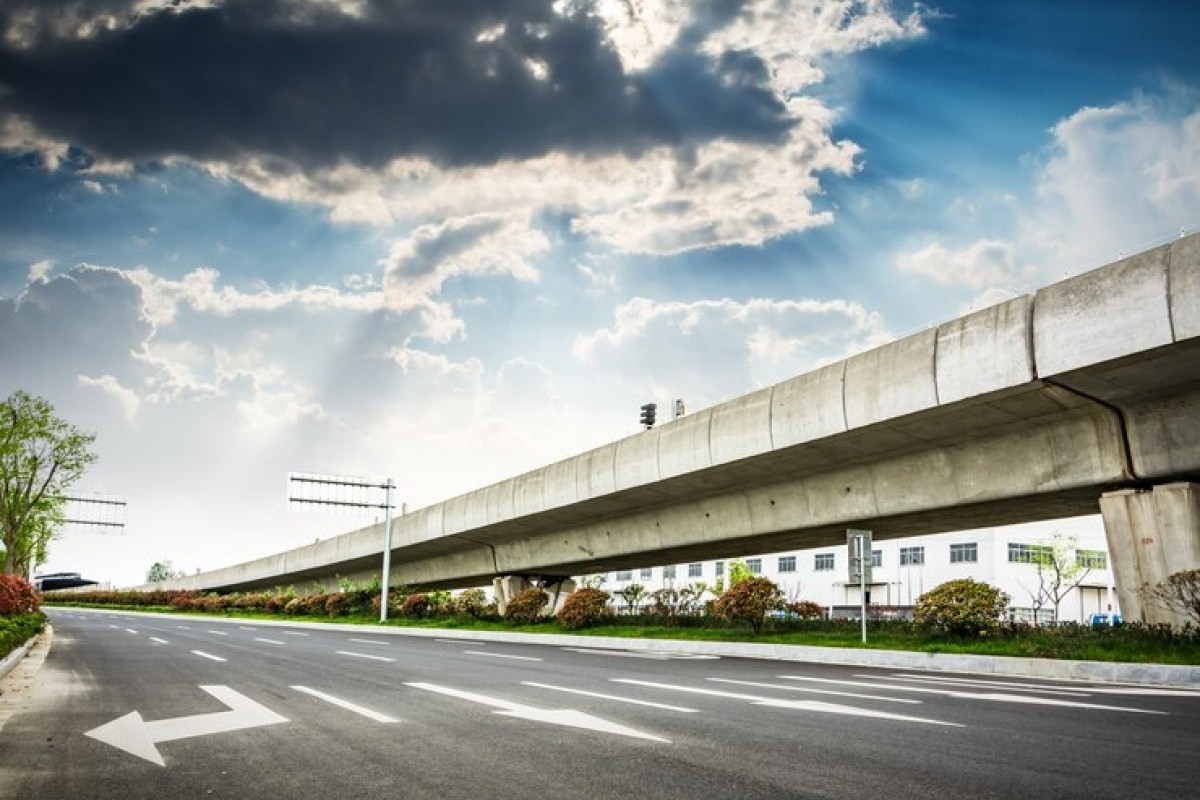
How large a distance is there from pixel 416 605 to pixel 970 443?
29.9 m

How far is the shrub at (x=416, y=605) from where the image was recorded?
137ft

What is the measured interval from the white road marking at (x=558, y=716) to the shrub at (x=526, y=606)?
2444 cm

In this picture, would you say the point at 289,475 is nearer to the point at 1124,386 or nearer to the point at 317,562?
the point at 317,562

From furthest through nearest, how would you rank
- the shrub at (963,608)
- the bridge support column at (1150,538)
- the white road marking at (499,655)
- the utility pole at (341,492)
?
1. the utility pole at (341,492)
2. the shrub at (963,608)
3. the white road marking at (499,655)
4. the bridge support column at (1150,538)

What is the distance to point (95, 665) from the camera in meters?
14.7

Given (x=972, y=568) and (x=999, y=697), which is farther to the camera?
(x=972, y=568)

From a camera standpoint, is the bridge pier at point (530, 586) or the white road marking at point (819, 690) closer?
the white road marking at point (819, 690)

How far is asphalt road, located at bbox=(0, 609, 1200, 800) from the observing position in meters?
5.11

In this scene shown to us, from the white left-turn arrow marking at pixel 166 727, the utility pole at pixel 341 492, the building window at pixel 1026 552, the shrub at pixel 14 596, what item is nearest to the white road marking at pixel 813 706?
the white left-turn arrow marking at pixel 166 727

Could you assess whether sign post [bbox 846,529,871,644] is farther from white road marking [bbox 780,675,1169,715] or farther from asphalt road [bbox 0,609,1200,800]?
white road marking [bbox 780,675,1169,715]

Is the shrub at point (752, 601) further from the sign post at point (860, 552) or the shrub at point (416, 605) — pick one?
the shrub at point (416, 605)

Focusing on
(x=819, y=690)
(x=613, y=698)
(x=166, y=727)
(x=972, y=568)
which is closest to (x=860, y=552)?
(x=819, y=690)

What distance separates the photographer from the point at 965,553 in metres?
66.5

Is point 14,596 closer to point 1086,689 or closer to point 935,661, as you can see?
point 935,661
